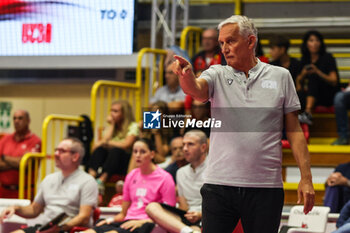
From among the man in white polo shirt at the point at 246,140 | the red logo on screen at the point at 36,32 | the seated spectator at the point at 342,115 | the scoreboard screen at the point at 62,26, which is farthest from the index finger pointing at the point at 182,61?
the seated spectator at the point at 342,115

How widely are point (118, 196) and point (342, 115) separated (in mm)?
2080

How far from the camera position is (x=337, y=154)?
576 centimetres

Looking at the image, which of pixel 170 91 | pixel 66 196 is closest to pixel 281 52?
pixel 170 91

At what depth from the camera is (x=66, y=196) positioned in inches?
205

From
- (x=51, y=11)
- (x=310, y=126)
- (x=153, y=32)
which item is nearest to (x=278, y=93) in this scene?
(x=51, y=11)

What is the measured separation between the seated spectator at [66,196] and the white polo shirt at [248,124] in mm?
2563

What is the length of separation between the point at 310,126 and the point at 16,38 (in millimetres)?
2875

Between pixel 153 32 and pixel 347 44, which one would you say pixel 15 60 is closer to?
pixel 153 32

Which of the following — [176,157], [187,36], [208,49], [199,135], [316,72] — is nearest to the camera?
[199,135]

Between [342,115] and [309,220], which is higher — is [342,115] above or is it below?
above

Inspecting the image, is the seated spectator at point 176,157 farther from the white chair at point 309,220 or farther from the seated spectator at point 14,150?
the seated spectator at point 14,150

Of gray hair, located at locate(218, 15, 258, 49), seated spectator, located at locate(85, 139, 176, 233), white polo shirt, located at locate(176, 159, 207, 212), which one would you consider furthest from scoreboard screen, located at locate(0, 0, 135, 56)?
gray hair, located at locate(218, 15, 258, 49)

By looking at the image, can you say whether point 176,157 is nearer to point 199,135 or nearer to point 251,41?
point 199,135

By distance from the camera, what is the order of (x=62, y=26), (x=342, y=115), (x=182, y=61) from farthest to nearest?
1. (x=342, y=115)
2. (x=62, y=26)
3. (x=182, y=61)
